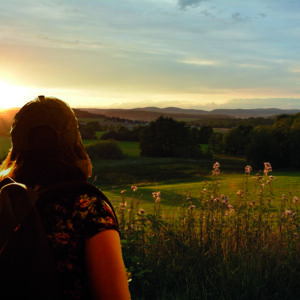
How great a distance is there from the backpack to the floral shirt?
0.23ft

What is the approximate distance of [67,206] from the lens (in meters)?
1.70

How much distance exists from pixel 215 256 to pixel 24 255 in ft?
12.8

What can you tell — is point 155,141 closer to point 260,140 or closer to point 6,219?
→ point 260,140

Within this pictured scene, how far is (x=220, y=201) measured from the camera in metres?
5.75

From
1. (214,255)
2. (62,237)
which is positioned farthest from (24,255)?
(214,255)

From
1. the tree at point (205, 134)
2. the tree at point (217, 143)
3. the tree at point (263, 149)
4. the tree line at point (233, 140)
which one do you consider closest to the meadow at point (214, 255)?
the tree at point (263, 149)

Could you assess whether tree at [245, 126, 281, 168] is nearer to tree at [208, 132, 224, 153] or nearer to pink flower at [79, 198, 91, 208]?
tree at [208, 132, 224, 153]

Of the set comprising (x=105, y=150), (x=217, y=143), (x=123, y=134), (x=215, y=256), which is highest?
(x=215, y=256)

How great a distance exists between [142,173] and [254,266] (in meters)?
48.3

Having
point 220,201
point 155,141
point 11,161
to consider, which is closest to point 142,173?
point 155,141

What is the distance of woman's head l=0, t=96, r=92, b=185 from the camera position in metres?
1.80

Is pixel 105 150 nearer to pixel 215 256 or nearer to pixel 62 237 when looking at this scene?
pixel 215 256

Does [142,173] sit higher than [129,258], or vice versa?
[129,258]

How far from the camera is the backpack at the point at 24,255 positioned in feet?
5.21
